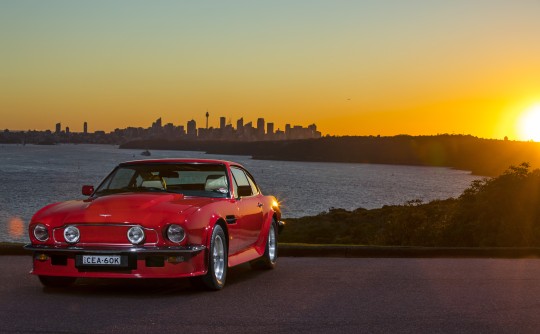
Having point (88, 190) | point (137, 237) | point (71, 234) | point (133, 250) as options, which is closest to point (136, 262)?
point (133, 250)

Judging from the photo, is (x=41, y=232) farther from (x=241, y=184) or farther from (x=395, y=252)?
(x=395, y=252)

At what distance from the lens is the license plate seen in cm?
920

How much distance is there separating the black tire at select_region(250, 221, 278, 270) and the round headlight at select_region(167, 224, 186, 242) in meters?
2.87

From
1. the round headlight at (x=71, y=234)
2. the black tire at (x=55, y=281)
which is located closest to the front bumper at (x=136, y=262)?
the round headlight at (x=71, y=234)

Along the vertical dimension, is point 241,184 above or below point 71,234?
above

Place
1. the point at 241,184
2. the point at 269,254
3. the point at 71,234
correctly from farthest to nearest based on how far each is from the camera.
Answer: the point at 269,254 < the point at 241,184 < the point at 71,234

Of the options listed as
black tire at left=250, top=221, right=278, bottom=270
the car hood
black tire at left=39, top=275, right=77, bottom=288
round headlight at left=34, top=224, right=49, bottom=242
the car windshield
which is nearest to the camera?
the car hood

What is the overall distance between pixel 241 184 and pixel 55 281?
3145mm

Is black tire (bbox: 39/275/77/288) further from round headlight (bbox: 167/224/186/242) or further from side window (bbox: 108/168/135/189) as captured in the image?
round headlight (bbox: 167/224/186/242)

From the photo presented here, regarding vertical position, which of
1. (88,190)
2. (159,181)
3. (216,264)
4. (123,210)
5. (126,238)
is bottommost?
(216,264)

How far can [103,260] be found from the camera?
363 inches

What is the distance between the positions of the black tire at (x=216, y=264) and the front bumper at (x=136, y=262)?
19 cm

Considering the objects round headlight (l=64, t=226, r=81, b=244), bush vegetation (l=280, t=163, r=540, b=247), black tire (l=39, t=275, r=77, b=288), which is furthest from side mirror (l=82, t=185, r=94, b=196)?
bush vegetation (l=280, t=163, r=540, b=247)

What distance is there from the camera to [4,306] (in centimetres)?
849
